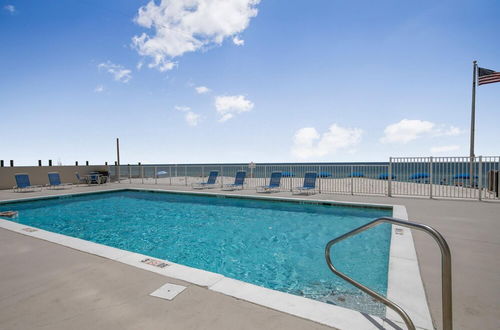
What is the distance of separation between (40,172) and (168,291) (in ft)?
55.2

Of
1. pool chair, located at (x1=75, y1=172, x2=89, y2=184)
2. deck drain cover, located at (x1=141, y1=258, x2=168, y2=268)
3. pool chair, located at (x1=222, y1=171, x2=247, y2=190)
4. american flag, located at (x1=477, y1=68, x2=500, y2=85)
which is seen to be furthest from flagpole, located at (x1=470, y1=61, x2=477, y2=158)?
pool chair, located at (x1=75, y1=172, x2=89, y2=184)

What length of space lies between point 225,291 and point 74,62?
396 inches

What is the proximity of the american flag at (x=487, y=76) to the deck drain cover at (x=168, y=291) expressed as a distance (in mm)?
15241

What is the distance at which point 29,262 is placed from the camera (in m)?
3.01

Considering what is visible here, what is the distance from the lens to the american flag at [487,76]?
10773 millimetres

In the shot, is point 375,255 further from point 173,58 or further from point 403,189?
point 173,58

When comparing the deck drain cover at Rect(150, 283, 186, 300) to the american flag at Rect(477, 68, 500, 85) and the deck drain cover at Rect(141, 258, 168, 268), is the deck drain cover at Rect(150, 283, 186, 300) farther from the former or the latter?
the american flag at Rect(477, 68, 500, 85)

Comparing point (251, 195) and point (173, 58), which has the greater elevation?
point (173, 58)

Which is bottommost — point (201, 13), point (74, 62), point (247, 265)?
point (247, 265)

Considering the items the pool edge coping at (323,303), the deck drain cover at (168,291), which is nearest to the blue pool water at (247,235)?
the pool edge coping at (323,303)

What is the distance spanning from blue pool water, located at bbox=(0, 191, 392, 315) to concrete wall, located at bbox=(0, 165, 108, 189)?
225 inches

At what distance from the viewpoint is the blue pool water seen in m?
3.36

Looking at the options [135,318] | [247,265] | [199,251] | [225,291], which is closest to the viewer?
[135,318]

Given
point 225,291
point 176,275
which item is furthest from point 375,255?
point 176,275
